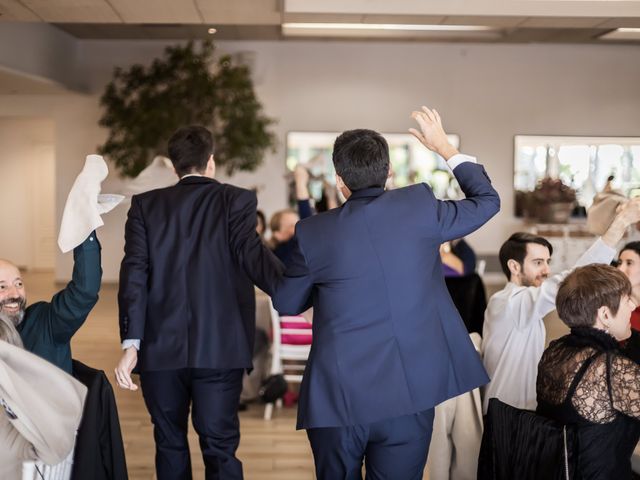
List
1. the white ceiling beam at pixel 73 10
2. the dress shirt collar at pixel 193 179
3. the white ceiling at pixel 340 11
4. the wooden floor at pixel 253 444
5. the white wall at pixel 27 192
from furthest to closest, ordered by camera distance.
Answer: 1. the white wall at pixel 27 192
2. the white ceiling at pixel 340 11
3. the white ceiling beam at pixel 73 10
4. the wooden floor at pixel 253 444
5. the dress shirt collar at pixel 193 179

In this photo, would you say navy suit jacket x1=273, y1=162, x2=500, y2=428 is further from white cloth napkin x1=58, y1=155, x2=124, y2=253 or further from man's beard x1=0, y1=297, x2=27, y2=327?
man's beard x1=0, y1=297, x2=27, y2=327

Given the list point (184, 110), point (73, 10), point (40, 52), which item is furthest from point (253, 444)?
point (40, 52)

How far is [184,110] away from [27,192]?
5.65 meters

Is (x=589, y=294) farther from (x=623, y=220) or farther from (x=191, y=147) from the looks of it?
(x=191, y=147)

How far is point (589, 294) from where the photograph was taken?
2418 millimetres

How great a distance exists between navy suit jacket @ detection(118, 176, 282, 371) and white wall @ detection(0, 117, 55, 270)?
11.8 metres

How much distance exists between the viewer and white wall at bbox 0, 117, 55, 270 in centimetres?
1399

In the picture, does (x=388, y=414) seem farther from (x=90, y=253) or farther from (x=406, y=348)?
(x=90, y=253)

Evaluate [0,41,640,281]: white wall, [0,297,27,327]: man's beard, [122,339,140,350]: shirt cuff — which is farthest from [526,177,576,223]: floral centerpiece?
[0,297,27,327]: man's beard

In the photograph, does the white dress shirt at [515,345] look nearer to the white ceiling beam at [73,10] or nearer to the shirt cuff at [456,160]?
the shirt cuff at [456,160]

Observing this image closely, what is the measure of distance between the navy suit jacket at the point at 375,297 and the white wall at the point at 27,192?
41.9ft

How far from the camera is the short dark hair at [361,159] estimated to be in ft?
6.97

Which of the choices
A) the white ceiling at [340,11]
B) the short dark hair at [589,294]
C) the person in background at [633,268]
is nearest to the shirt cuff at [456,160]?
the short dark hair at [589,294]

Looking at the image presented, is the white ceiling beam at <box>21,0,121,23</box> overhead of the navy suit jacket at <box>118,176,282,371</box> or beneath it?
overhead
